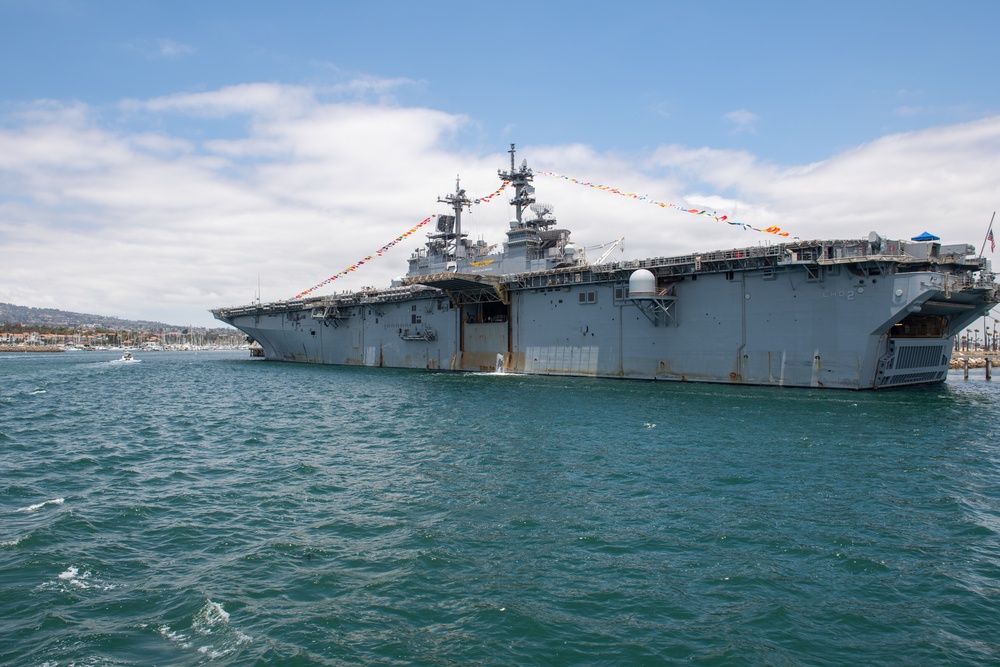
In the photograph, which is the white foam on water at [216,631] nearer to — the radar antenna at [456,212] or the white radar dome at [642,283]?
the white radar dome at [642,283]

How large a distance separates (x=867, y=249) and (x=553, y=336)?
14796 millimetres

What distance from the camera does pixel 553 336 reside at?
3294 cm

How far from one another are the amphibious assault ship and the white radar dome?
47 mm

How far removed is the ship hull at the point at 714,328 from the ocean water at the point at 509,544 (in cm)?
620

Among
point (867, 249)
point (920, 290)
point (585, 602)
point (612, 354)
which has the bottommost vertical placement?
point (585, 602)

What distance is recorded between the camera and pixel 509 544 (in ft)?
27.3

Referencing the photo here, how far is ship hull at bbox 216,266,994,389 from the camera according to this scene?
23000 millimetres

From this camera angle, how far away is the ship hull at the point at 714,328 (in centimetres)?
2300

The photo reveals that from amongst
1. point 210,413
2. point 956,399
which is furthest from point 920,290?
point 210,413

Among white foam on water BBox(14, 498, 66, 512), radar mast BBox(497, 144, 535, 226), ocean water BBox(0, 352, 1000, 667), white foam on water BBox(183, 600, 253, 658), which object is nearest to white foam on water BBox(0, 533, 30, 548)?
ocean water BBox(0, 352, 1000, 667)

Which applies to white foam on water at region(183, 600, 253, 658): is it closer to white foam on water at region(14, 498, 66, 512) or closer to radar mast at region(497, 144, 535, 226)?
white foam on water at region(14, 498, 66, 512)

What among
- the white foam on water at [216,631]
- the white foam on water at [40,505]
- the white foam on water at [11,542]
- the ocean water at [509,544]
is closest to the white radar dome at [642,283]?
the ocean water at [509,544]

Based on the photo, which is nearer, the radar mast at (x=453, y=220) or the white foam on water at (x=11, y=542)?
the white foam on water at (x=11, y=542)

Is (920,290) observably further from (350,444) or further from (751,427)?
(350,444)
